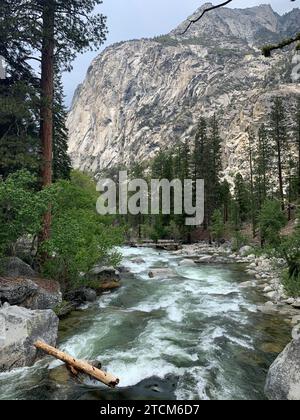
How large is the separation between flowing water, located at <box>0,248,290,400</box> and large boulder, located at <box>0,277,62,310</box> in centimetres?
98

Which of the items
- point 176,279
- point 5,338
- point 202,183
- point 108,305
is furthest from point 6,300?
point 202,183

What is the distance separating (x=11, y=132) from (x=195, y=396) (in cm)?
1274

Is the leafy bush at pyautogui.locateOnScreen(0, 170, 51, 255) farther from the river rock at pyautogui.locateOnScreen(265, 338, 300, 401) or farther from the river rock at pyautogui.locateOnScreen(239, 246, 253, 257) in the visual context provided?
the river rock at pyautogui.locateOnScreen(239, 246, 253, 257)

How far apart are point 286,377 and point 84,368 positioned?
4147 mm

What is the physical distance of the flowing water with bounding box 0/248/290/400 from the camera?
7.48m

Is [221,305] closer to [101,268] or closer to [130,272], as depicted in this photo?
[101,268]

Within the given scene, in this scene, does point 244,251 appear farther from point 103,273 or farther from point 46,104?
point 46,104

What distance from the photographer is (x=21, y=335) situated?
8578mm

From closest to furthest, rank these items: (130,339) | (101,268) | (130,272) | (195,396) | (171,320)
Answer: (195,396), (130,339), (171,320), (101,268), (130,272)

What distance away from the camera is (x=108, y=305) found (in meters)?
14.5

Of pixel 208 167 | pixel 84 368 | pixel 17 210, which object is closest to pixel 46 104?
pixel 17 210

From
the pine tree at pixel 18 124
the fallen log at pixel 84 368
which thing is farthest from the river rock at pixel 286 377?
the pine tree at pixel 18 124

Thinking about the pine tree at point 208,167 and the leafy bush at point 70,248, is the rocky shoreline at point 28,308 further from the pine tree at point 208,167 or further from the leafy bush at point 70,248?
the pine tree at point 208,167

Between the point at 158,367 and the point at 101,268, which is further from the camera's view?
the point at 101,268
